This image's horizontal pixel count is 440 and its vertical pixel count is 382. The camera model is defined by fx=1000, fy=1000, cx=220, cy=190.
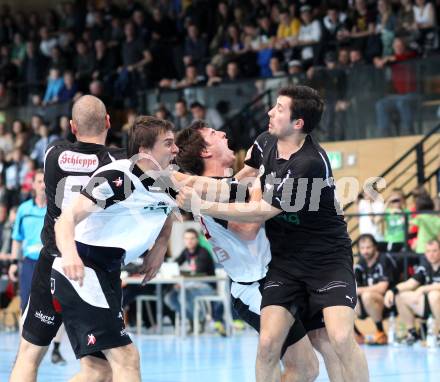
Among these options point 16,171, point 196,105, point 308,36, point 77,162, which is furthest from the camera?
point 16,171

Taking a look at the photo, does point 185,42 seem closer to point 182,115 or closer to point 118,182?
point 182,115

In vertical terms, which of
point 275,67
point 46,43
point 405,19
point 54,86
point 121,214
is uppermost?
point 46,43

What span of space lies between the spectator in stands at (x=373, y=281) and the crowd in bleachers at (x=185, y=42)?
12.2 feet

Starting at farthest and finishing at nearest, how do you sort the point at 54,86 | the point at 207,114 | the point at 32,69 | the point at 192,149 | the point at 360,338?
the point at 32,69
the point at 54,86
the point at 207,114
the point at 360,338
the point at 192,149

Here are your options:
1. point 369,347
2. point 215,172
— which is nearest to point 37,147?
point 369,347

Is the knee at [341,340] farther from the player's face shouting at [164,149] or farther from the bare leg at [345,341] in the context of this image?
the player's face shouting at [164,149]

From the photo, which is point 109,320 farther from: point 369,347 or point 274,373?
point 369,347

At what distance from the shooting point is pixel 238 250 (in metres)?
6.19

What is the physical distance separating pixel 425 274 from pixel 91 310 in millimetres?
7325

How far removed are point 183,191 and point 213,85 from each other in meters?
12.0

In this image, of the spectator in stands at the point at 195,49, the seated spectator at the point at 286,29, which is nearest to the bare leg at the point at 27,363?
the seated spectator at the point at 286,29

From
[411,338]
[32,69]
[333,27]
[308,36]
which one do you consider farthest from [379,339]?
[32,69]

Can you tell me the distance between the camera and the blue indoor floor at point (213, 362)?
9.38 m

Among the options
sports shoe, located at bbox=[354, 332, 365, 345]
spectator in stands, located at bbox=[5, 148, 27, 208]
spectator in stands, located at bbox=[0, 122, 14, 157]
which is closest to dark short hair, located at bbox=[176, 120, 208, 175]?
sports shoe, located at bbox=[354, 332, 365, 345]
